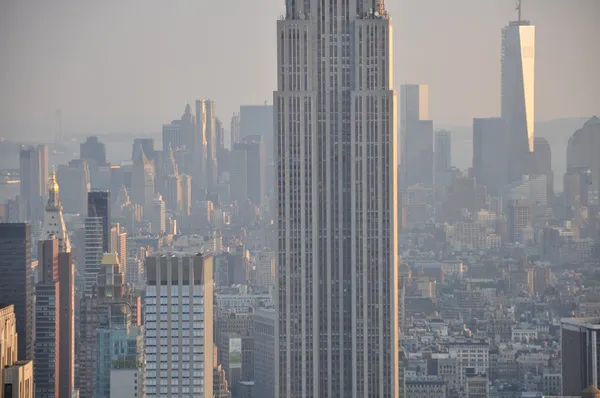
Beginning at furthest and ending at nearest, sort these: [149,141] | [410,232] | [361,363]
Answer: [149,141]
[410,232]
[361,363]

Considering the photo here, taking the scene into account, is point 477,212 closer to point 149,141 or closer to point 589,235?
point 589,235

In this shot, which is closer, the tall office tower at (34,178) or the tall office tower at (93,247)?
the tall office tower at (34,178)

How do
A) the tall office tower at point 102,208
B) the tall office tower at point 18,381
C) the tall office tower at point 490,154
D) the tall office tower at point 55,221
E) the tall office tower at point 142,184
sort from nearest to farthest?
the tall office tower at point 18,381 → the tall office tower at point 490,154 → the tall office tower at point 55,221 → the tall office tower at point 142,184 → the tall office tower at point 102,208

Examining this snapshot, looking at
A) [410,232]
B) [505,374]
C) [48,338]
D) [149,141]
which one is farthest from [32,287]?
[505,374]

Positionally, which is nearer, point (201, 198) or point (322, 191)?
point (322, 191)

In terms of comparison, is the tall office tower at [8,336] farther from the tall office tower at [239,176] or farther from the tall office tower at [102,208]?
the tall office tower at [239,176]

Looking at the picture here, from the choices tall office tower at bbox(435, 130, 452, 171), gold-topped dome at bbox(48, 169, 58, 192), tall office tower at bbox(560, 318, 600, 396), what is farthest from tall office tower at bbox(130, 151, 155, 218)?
tall office tower at bbox(560, 318, 600, 396)

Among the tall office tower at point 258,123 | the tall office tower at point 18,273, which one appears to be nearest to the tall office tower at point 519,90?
the tall office tower at point 258,123

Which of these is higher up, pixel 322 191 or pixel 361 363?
pixel 322 191
